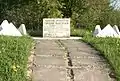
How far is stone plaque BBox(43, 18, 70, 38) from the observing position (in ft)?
43.7

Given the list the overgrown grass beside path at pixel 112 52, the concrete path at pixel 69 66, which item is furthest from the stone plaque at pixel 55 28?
the concrete path at pixel 69 66

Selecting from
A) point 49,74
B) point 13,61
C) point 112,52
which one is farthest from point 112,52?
point 13,61

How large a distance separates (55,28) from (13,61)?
6.81 metres

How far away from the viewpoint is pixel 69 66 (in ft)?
22.7

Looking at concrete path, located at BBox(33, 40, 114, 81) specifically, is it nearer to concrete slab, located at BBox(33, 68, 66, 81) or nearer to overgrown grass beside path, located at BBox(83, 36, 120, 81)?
concrete slab, located at BBox(33, 68, 66, 81)

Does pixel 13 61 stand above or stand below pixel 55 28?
above

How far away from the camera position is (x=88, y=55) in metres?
8.03

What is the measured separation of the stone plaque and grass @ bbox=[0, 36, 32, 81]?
479cm

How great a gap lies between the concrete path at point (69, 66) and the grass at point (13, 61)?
233 millimetres

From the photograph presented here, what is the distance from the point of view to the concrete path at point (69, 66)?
6.31 metres

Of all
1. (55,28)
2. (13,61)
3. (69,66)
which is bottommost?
(55,28)

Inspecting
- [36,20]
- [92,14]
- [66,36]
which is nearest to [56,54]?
[66,36]

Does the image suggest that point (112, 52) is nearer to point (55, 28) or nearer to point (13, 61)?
point (13, 61)

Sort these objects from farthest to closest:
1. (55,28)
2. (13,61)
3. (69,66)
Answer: (55,28) → (69,66) → (13,61)
